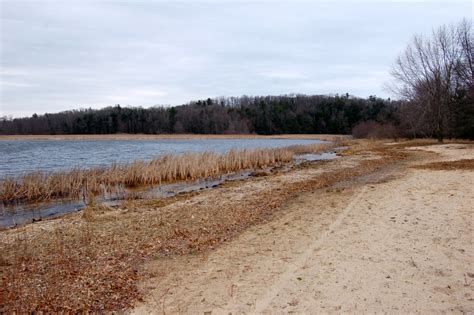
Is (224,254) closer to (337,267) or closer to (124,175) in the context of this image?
(337,267)

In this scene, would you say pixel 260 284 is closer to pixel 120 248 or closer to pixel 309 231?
pixel 309 231

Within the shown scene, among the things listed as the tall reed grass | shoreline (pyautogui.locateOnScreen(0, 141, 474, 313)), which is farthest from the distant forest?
shoreline (pyautogui.locateOnScreen(0, 141, 474, 313))

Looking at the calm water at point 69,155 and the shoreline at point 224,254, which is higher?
the calm water at point 69,155

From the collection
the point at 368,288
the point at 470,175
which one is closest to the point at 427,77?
the point at 470,175

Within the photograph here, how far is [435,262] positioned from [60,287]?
5.10 meters

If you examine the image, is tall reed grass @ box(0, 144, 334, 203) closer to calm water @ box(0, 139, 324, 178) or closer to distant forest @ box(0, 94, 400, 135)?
calm water @ box(0, 139, 324, 178)

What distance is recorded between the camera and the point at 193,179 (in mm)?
17000

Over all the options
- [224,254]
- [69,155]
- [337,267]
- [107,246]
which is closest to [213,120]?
[69,155]

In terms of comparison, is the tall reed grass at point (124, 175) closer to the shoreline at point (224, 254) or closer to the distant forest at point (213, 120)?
the shoreline at point (224, 254)

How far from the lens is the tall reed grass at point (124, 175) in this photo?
1283 centimetres

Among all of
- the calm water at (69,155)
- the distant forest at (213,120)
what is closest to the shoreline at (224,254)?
the calm water at (69,155)

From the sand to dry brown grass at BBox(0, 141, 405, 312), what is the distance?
50 cm

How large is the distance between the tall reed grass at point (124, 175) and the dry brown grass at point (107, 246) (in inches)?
170

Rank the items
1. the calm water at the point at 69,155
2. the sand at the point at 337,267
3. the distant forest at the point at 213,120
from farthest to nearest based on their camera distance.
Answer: the distant forest at the point at 213,120 < the calm water at the point at 69,155 < the sand at the point at 337,267
